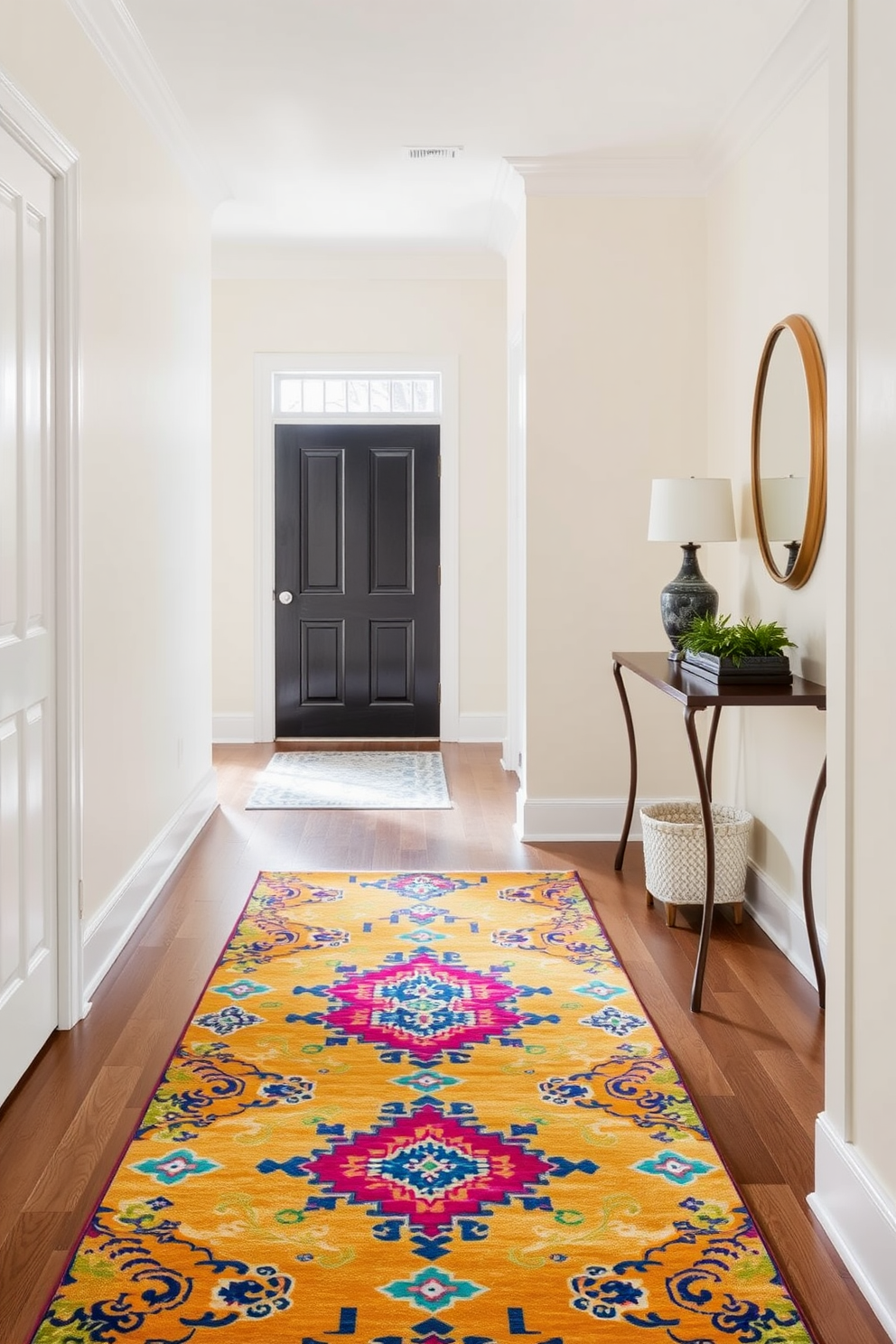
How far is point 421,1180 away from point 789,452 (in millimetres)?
2442

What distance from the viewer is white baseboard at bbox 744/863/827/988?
11.1 ft

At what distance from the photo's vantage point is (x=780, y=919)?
11.9 ft

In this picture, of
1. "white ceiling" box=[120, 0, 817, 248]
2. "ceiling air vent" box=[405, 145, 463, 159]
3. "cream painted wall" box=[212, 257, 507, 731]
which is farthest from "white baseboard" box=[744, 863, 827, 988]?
"cream painted wall" box=[212, 257, 507, 731]

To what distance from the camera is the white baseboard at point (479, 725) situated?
7.11m

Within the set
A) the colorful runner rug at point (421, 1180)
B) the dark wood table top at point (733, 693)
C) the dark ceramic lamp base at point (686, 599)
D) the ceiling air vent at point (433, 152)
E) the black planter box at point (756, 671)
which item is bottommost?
the colorful runner rug at point (421, 1180)

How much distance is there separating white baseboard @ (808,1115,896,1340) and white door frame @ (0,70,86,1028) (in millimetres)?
1822

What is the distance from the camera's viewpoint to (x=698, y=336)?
4727 mm

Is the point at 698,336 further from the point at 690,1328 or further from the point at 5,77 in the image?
the point at 690,1328

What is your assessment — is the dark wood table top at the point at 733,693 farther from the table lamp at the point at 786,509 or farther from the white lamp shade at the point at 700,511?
the white lamp shade at the point at 700,511

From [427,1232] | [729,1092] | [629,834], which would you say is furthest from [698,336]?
[427,1232]

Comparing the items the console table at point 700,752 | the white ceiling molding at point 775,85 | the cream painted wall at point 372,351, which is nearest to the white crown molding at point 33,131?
the white ceiling molding at point 775,85

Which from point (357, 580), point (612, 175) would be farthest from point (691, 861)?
point (357, 580)

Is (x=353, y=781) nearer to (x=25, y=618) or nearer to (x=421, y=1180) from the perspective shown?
(x=25, y=618)

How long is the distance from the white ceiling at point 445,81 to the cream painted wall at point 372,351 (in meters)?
1.51
